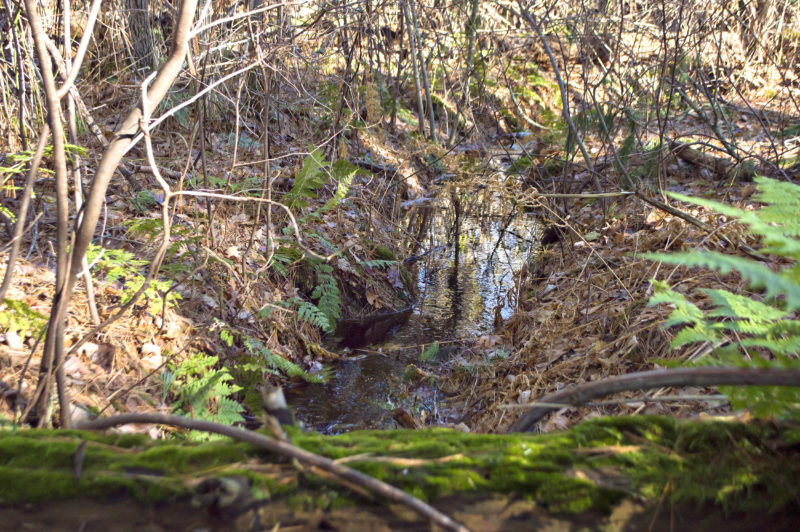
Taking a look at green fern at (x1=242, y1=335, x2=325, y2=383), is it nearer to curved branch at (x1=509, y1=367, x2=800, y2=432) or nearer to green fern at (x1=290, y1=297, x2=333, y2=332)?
green fern at (x1=290, y1=297, x2=333, y2=332)

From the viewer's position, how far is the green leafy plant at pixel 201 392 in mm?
3000

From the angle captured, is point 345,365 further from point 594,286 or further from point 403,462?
point 403,462

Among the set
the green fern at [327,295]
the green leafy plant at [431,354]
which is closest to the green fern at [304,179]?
the green fern at [327,295]

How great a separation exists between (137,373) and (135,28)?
17.2 feet

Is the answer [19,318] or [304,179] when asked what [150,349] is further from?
[304,179]

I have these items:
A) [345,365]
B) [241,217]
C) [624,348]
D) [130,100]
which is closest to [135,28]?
[130,100]

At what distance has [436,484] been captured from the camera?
4.47 ft

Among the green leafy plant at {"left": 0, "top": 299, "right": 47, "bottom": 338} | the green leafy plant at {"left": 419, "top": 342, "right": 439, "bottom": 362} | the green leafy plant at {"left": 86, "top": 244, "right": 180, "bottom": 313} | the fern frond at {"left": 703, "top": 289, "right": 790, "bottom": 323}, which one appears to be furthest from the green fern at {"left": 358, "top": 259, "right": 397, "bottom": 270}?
the fern frond at {"left": 703, "top": 289, "right": 790, "bottom": 323}

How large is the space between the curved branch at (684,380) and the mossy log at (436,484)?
0.51ft

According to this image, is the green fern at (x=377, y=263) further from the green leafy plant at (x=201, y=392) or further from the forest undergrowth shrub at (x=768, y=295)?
the forest undergrowth shrub at (x=768, y=295)

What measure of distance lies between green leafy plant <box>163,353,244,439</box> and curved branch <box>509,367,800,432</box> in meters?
2.06

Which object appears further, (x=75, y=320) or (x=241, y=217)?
(x=241, y=217)

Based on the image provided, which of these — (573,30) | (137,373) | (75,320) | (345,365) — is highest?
(573,30)

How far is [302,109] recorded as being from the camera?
767 centimetres
